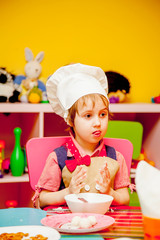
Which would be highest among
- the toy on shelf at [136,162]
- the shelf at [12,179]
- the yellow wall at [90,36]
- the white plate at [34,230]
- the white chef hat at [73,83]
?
the yellow wall at [90,36]

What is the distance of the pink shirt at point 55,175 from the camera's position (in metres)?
1.27

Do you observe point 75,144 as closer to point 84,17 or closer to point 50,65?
point 50,65

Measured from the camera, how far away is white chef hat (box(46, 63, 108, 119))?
126 cm

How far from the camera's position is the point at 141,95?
2805mm

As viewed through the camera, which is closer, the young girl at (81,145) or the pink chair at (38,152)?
the young girl at (81,145)

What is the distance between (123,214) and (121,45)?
1.97 meters

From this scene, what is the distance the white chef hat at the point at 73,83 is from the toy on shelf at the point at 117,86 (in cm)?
117

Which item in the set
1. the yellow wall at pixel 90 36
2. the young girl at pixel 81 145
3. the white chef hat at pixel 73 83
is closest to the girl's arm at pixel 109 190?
the young girl at pixel 81 145

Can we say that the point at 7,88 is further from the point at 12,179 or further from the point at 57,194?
the point at 57,194

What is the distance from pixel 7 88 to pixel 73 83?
117cm

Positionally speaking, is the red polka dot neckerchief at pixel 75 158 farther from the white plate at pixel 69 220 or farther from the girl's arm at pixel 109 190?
the white plate at pixel 69 220

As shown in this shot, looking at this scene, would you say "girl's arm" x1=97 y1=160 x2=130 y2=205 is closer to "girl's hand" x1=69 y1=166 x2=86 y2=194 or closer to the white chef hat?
"girl's hand" x1=69 y1=166 x2=86 y2=194

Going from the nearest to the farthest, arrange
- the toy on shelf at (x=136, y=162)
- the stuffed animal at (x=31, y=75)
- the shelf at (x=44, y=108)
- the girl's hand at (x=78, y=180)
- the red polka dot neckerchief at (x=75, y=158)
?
the girl's hand at (x=78, y=180) < the red polka dot neckerchief at (x=75, y=158) < the shelf at (x=44, y=108) < the toy on shelf at (x=136, y=162) < the stuffed animal at (x=31, y=75)

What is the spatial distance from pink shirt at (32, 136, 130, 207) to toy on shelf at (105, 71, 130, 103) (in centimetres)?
119
